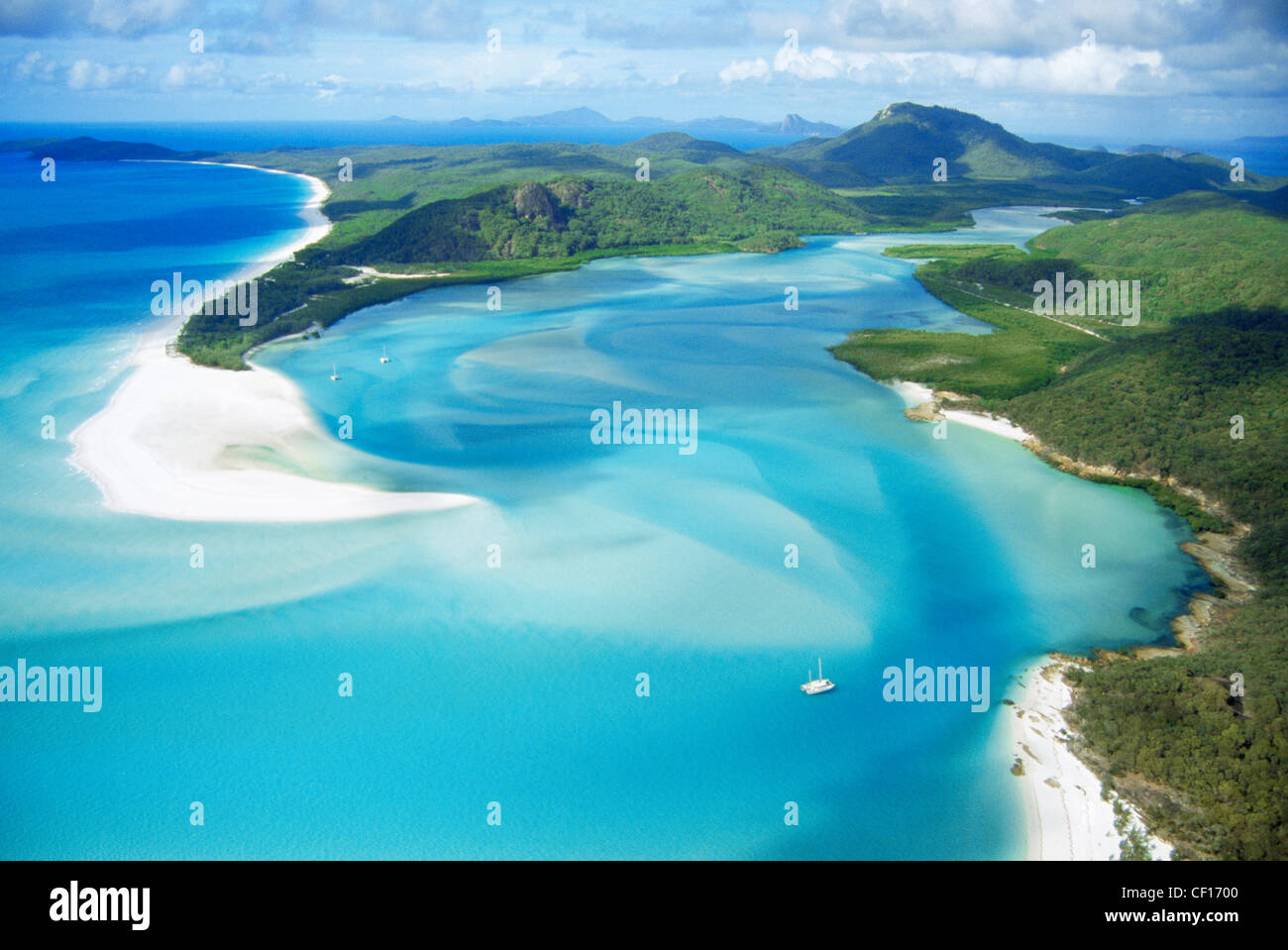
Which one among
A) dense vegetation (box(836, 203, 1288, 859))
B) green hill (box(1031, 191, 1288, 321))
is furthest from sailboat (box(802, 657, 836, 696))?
green hill (box(1031, 191, 1288, 321))

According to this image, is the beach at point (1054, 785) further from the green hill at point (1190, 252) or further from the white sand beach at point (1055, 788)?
the green hill at point (1190, 252)

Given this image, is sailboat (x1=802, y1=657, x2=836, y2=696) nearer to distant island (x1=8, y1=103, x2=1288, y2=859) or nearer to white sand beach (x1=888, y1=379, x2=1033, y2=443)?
distant island (x1=8, y1=103, x2=1288, y2=859)

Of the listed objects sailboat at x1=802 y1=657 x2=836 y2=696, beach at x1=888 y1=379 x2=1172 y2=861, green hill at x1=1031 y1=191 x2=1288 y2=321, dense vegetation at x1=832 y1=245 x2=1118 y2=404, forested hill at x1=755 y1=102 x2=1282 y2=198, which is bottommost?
beach at x1=888 y1=379 x2=1172 y2=861

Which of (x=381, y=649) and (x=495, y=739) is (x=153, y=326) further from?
(x=495, y=739)

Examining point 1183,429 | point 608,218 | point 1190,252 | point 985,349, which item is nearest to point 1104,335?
point 985,349

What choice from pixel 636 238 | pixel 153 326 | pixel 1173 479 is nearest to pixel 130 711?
pixel 1173 479

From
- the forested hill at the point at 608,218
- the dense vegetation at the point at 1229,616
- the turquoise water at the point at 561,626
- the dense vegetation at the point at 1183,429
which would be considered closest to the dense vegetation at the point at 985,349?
the dense vegetation at the point at 1183,429
